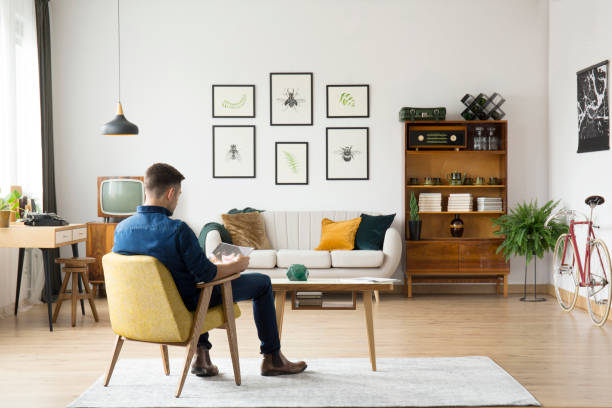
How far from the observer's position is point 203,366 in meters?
3.50

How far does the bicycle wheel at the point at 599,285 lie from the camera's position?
16.3 ft

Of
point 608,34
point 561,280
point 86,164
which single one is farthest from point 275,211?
point 608,34

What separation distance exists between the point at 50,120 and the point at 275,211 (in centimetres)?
263

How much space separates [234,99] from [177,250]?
4089 millimetres

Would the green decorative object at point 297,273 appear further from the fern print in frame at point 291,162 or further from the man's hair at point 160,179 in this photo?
the fern print in frame at point 291,162

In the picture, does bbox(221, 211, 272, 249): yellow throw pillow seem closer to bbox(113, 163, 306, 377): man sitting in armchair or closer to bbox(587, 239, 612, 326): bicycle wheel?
bbox(113, 163, 306, 377): man sitting in armchair

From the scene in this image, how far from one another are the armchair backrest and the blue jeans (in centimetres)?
39

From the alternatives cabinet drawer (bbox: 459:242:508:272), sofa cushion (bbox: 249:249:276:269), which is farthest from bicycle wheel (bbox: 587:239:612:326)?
sofa cushion (bbox: 249:249:276:269)

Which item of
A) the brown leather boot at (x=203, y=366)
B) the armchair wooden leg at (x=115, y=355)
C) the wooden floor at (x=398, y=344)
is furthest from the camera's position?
the brown leather boot at (x=203, y=366)

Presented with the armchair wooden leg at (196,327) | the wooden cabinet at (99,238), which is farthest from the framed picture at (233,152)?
the armchair wooden leg at (196,327)

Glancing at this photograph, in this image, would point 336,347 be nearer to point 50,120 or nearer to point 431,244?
point 431,244

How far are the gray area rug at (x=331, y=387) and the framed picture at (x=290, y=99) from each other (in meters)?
3.61

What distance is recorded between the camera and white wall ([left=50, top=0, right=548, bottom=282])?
6824 mm

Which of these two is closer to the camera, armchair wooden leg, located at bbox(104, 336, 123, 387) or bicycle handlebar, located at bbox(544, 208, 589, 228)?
armchair wooden leg, located at bbox(104, 336, 123, 387)
